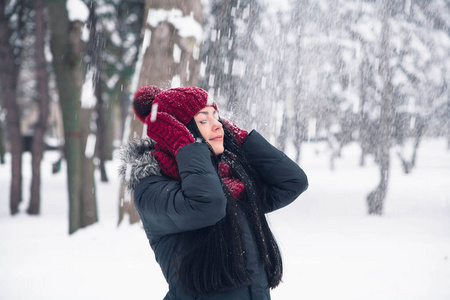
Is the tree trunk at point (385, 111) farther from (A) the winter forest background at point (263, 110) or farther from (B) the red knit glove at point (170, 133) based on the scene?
(B) the red knit glove at point (170, 133)

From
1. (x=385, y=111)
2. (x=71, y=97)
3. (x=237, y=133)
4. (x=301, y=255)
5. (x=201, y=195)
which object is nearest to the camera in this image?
(x=201, y=195)

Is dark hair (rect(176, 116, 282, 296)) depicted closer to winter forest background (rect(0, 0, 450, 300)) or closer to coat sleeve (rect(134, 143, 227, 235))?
coat sleeve (rect(134, 143, 227, 235))

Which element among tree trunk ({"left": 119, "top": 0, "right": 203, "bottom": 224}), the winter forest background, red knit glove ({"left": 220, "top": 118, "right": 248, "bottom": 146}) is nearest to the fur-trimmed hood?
red knit glove ({"left": 220, "top": 118, "right": 248, "bottom": 146})

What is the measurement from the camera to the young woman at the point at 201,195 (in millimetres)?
1581

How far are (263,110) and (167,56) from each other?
19.0 ft

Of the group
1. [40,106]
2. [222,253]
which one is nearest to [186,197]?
[222,253]

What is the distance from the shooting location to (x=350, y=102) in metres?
10.6

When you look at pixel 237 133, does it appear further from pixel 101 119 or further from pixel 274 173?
pixel 101 119

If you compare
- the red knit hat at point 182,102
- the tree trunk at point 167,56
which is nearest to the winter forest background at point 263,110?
the tree trunk at point 167,56

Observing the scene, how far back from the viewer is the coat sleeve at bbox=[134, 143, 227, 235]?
1538 mm

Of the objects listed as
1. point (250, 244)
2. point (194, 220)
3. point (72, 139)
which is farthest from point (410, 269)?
point (72, 139)

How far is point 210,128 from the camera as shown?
5.98 ft

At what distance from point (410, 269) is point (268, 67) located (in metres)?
6.83

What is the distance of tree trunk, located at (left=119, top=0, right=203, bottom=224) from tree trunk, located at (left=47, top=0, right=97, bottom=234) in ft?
7.05
